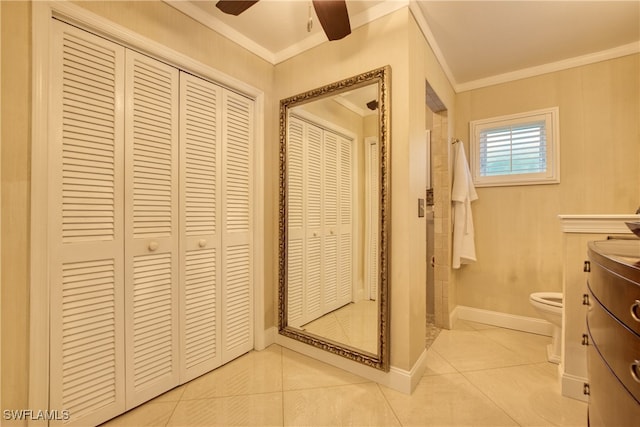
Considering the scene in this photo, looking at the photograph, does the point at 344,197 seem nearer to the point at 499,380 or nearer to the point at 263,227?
the point at 263,227

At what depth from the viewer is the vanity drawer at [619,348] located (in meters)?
0.65

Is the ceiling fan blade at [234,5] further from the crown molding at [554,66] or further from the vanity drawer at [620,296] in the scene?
the crown molding at [554,66]

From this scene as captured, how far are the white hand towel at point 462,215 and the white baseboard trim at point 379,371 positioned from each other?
115cm

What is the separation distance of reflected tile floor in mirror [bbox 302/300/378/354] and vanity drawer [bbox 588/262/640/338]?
3.77 ft

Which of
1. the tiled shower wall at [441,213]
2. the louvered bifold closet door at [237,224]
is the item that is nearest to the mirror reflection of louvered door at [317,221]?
the louvered bifold closet door at [237,224]

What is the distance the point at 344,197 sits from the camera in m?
2.05

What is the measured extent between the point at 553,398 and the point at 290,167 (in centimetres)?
226

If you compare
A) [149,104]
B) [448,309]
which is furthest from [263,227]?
[448,309]

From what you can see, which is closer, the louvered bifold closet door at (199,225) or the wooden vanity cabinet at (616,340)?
the wooden vanity cabinet at (616,340)

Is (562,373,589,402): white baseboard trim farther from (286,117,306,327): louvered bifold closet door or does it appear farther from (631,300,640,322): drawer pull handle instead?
(286,117,306,327): louvered bifold closet door

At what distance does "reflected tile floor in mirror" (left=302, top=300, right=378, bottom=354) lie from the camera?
1842mm

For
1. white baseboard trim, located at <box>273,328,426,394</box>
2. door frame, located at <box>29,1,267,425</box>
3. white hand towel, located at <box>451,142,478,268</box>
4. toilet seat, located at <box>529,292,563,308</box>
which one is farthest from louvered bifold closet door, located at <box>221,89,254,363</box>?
toilet seat, located at <box>529,292,563,308</box>

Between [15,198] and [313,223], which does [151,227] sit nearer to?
[15,198]

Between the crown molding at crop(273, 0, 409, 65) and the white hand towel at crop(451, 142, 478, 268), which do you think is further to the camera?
the white hand towel at crop(451, 142, 478, 268)
